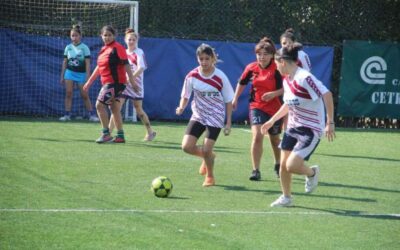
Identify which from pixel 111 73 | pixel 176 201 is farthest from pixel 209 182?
pixel 111 73

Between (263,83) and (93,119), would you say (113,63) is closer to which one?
(263,83)

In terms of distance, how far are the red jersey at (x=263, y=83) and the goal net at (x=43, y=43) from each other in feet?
25.9

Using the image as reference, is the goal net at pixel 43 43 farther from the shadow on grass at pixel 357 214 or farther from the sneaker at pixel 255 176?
the shadow on grass at pixel 357 214

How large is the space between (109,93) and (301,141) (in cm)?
589

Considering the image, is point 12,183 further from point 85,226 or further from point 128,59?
point 128,59

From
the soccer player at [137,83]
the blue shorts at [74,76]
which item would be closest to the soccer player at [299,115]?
the soccer player at [137,83]

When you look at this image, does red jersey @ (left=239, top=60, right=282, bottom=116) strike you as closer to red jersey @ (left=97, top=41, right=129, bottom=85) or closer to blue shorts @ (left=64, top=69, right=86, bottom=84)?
red jersey @ (left=97, top=41, right=129, bottom=85)

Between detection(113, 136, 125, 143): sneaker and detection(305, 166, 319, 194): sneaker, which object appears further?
detection(113, 136, 125, 143): sneaker

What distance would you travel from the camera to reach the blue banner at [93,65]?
18516mm

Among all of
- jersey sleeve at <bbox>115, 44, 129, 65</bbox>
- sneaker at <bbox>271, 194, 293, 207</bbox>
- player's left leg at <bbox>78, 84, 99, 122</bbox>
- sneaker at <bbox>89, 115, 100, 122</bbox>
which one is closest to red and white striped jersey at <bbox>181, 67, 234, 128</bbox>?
sneaker at <bbox>271, 194, 293, 207</bbox>

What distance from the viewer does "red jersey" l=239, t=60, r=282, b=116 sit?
10.5 meters

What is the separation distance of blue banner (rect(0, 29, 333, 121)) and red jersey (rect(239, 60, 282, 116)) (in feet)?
27.2

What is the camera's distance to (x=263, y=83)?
34.6ft

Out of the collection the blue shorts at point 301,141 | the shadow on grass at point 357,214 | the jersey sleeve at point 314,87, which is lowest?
the shadow on grass at point 357,214
